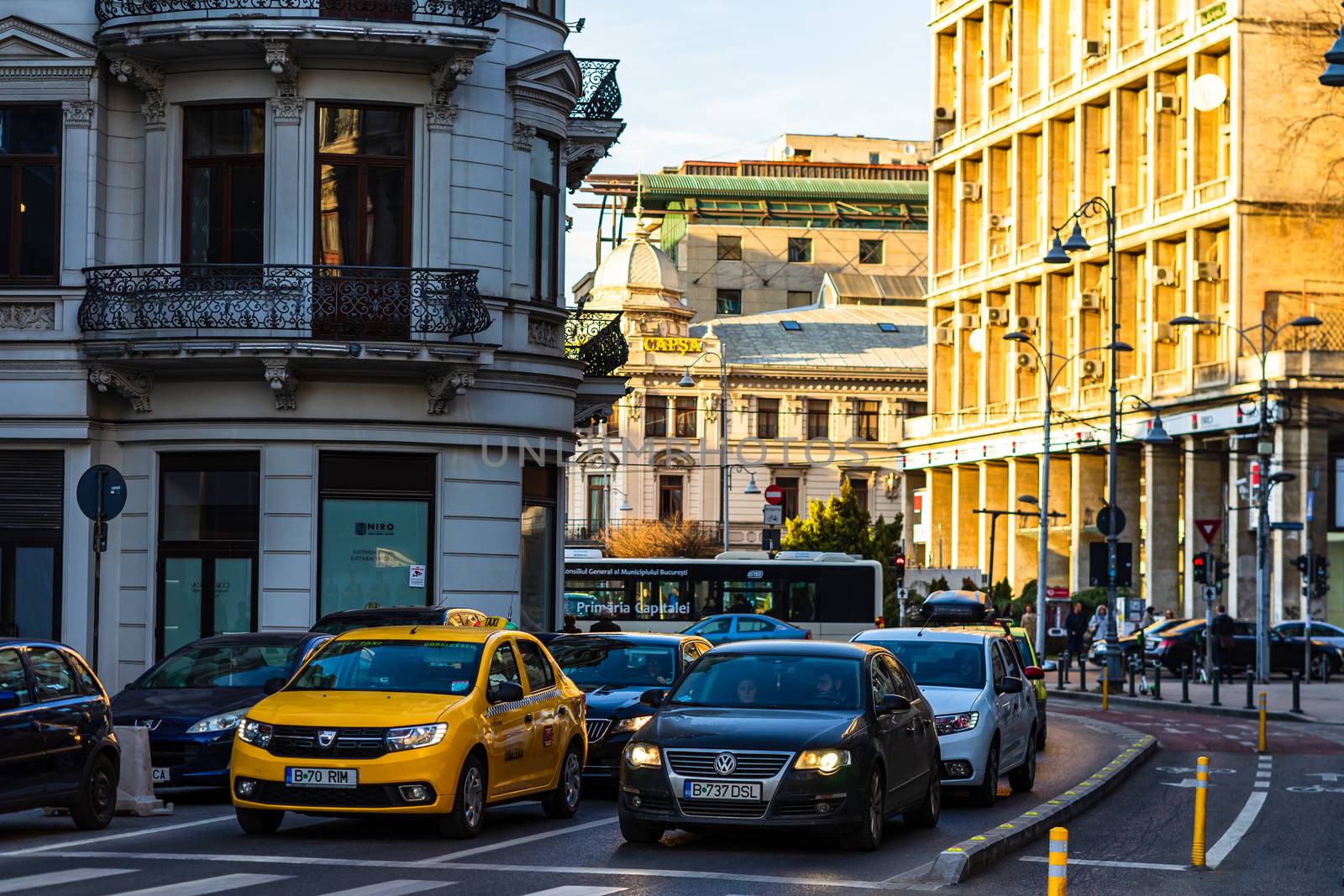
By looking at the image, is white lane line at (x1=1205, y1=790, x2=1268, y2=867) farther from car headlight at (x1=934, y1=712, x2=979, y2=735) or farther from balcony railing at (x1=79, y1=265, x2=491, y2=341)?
balcony railing at (x1=79, y1=265, x2=491, y2=341)

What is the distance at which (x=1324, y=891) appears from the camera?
1357cm

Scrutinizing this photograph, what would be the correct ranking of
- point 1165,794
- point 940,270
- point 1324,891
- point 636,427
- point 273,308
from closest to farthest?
point 1324,891 → point 1165,794 → point 273,308 → point 940,270 → point 636,427

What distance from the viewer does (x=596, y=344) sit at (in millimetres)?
32562

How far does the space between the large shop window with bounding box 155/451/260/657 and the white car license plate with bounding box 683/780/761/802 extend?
14369mm

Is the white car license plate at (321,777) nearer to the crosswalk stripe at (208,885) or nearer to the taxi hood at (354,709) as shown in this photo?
the taxi hood at (354,709)

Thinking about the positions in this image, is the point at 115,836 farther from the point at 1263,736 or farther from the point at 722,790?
the point at 1263,736

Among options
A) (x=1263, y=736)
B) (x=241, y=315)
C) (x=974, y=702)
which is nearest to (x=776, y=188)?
(x=1263, y=736)

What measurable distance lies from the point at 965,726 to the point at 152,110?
1530cm

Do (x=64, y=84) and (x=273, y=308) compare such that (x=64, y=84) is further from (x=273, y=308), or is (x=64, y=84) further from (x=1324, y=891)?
(x=1324, y=891)

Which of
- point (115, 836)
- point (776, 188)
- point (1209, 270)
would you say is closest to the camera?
point (115, 836)

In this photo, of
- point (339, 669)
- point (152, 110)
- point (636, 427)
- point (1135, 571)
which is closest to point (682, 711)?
point (339, 669)

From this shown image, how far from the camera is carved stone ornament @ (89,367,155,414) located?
89.4ft

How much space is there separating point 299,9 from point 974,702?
46.4 feet

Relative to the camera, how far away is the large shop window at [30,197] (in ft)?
90.8
